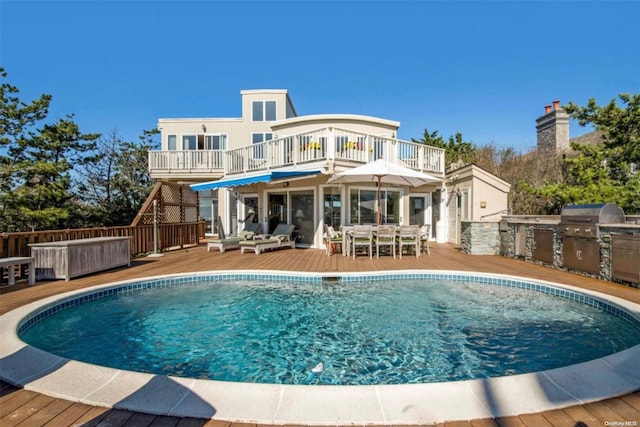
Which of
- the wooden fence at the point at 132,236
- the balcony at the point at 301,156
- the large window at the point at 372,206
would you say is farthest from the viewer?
the large window at the point at 372,206

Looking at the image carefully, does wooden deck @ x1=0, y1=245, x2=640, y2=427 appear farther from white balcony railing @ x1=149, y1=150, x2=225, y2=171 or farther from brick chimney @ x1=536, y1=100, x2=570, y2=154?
brick chimney @ x1=536, y1=100, x2=570, y2=154

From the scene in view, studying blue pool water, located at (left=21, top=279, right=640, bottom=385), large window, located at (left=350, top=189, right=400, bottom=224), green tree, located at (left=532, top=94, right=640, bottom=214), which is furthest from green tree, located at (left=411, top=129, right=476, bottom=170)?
blue pool water, located at (left=21, top=279, right=640, bottom=385)

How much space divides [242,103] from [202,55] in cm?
297

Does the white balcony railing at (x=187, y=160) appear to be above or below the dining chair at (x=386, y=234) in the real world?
above

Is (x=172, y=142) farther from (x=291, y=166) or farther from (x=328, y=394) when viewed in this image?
(x=328, y=394)

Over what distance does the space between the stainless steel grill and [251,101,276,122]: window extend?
14090 millimetres

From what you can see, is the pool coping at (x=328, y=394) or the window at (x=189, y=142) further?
the window at (x=189, y=142)

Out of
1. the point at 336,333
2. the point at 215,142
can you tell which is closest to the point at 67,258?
the point at 336,333

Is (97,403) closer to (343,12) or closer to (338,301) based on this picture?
(338,301)

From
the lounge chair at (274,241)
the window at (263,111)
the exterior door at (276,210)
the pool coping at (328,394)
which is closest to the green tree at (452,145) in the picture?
the window at (263,111)

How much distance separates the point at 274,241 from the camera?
436 inches

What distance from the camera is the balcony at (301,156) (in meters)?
11.2

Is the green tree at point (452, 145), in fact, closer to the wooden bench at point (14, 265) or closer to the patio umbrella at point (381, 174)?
the patio umbrella at point (381, 174)

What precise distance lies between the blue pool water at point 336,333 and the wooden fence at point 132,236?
2.68m
